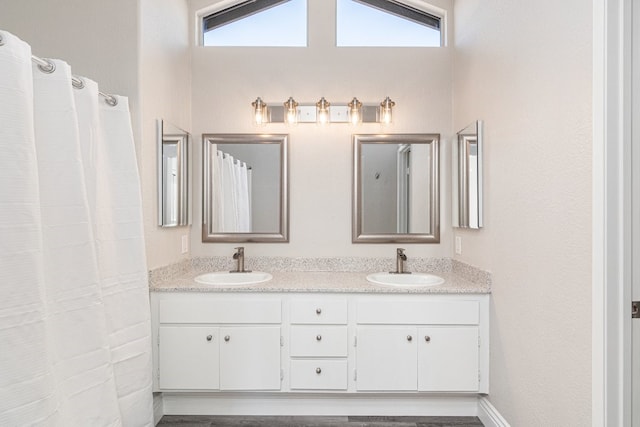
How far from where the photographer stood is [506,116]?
74.9 inches

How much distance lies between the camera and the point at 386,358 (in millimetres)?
2186

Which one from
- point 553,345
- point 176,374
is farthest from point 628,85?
point 176,374

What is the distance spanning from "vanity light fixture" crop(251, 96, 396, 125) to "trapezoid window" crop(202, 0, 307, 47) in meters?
0.49

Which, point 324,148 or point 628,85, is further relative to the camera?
point 324,148

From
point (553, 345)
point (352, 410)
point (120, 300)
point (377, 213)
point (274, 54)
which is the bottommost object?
point (352, 410)

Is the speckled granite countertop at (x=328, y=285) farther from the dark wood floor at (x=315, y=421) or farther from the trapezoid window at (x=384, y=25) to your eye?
the trapezoid window at (x=384, y=25)

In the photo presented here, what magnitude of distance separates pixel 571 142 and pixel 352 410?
1.87 metres

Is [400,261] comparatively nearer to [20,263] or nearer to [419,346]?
[419,346]

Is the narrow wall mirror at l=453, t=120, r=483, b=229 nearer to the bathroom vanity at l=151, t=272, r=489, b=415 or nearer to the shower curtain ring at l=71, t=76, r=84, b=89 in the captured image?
the bathroom vanity at l=151, t=272, r=489, b=415

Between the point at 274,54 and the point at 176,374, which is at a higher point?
the point at 274,54

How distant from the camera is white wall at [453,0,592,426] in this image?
133 cm

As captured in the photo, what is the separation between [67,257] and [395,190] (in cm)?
202

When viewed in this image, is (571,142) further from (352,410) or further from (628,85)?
(352,410)

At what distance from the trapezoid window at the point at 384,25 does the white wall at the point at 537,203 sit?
59 centimetres
